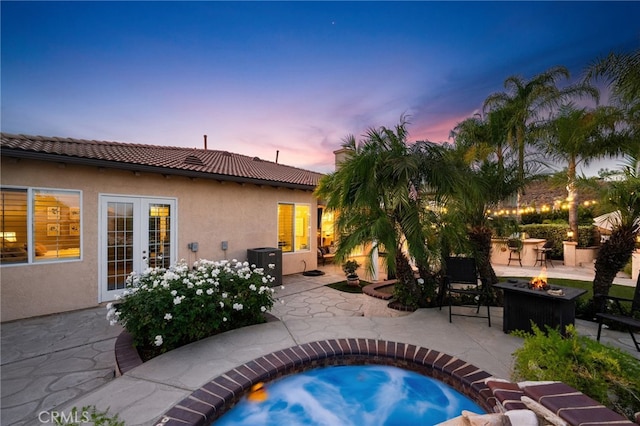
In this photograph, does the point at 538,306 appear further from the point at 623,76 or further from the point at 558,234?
the point at 558,234

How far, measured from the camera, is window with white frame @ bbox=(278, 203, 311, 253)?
1065 cm

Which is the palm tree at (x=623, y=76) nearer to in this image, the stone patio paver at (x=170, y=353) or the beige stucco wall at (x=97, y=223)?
the stone patio paver at (x=170, y=353)

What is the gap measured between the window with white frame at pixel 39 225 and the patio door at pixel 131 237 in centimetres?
56

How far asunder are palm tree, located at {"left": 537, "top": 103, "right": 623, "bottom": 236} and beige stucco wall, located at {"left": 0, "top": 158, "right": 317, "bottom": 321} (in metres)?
11.6

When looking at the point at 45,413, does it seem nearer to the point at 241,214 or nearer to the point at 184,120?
the point at 241,214

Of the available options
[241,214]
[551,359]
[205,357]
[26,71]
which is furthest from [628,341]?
[26,71]

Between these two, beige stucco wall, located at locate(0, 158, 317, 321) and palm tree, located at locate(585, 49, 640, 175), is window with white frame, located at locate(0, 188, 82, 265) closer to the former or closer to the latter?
beige stucco wall, located at locate(0, 158, 317, 321)

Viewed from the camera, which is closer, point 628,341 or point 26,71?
point 628,341

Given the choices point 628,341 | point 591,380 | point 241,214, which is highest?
point 241,214

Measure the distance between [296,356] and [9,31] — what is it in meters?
10.6

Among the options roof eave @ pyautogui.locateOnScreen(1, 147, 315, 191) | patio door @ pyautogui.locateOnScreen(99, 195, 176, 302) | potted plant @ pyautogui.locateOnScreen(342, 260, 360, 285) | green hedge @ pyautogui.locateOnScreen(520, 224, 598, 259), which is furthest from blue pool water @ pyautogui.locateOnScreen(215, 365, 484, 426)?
green hedge @ pyautogui.locateOnScreen(520, 224, 598, 259)

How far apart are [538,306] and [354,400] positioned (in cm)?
371

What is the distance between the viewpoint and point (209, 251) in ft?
28.0

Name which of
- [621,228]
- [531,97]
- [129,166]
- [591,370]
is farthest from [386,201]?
[531,97]
